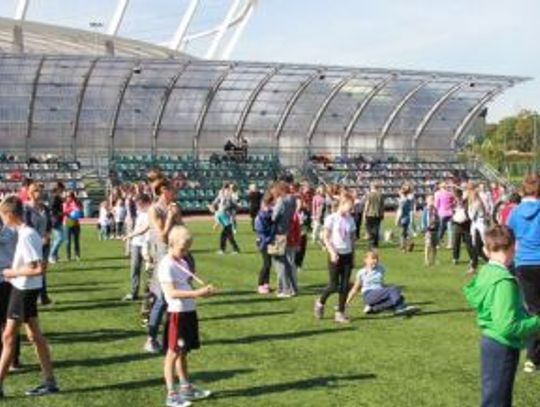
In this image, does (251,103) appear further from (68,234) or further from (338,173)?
(68,234)

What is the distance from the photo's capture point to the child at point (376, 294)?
13719 mm

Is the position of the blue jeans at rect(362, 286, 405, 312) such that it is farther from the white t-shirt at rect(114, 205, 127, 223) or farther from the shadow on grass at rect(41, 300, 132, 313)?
the white t-shirt at rect(114, 205, 127, 223)

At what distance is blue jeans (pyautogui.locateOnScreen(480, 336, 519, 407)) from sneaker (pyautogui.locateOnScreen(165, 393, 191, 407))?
308 centimetres

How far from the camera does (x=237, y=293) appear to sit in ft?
53.1

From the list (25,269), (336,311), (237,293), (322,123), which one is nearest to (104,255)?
(237,293)

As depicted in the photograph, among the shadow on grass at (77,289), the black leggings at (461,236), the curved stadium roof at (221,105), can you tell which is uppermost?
the curved stadium roof at (221,105)

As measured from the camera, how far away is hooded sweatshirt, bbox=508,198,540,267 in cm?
969

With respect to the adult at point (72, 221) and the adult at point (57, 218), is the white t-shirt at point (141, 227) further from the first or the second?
the adult at point (72, 221)

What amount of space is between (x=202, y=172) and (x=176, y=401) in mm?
37662

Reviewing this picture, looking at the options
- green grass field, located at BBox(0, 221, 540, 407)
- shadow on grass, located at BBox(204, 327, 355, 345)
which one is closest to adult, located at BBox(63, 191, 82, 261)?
green grass field, located at BBox(0, 221, 540, 407)

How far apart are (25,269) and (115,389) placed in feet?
4.95

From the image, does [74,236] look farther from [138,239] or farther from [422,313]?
[422,313]

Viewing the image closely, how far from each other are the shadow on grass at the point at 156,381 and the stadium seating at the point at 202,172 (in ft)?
108

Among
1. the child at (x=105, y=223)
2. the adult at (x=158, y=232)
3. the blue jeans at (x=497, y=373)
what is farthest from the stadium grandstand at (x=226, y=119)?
the blue jeans at (x=497, y=373)
